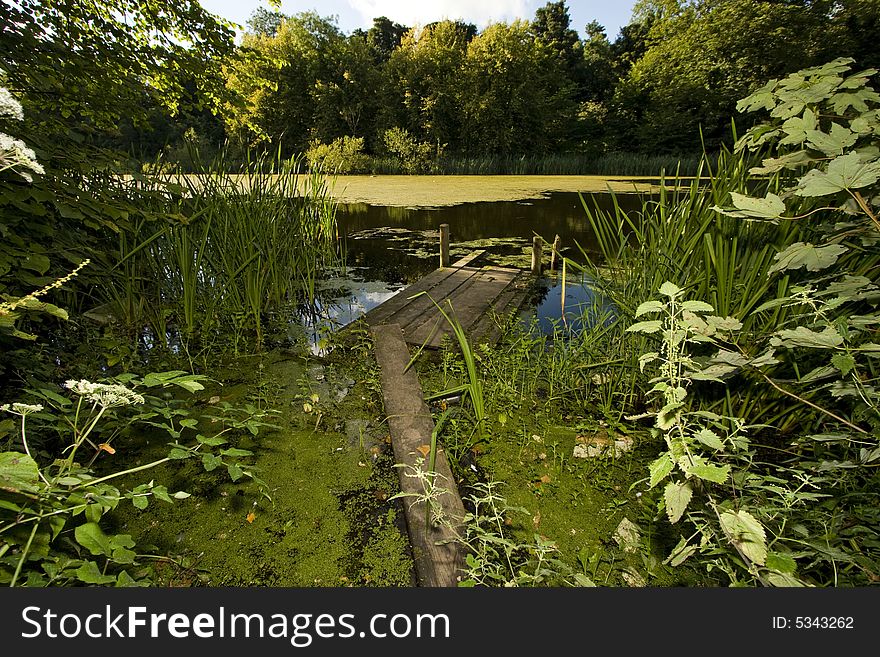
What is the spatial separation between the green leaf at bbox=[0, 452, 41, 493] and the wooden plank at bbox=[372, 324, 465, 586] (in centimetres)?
84

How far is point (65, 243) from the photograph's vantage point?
1.77 m

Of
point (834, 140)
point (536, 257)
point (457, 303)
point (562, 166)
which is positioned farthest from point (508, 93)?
point (834, 140)

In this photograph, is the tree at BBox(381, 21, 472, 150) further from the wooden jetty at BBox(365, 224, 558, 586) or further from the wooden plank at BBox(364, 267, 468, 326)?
the wooden jetty at BBox(365, 224, 558, 586)

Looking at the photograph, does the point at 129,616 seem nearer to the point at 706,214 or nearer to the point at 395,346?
the point at 395,346

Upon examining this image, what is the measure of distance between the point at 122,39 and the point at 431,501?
362 cm

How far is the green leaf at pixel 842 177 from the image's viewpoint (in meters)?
0.70

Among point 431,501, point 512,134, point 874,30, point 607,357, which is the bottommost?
point 431,501

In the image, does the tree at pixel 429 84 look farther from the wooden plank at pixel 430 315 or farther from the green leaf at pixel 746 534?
the green leaf at pixel 746 534

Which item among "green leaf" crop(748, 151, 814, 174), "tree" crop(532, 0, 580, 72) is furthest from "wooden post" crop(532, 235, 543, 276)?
"tree" crop(532, 0, 580, 72)

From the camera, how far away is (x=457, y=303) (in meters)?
3.38

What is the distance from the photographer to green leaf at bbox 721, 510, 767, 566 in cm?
59

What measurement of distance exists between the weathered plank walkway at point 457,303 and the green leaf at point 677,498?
1.68 metres

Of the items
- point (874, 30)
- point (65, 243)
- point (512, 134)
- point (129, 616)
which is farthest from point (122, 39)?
point (874, 30)

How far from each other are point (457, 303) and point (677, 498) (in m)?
2.75
